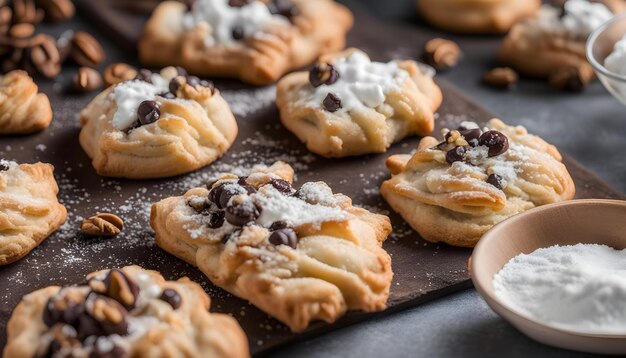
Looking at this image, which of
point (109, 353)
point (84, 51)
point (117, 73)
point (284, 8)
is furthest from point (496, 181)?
point (84, 51)

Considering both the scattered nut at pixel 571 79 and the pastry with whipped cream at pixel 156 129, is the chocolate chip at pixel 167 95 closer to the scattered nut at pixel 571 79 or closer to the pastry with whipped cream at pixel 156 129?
the pastry with whipped cream at pixel 156 129

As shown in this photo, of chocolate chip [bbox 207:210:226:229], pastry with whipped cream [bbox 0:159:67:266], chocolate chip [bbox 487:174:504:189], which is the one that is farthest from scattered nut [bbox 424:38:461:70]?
pastry with whipped cream [bbox 0:159:67:266]

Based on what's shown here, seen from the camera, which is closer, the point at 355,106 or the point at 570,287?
the point at 570,287

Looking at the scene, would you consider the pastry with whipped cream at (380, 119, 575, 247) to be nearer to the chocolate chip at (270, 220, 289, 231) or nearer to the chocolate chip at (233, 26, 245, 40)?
the chocolate chip at (270, 220, 289, 231)

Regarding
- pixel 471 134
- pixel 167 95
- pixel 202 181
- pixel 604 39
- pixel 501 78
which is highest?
pixel 604 39

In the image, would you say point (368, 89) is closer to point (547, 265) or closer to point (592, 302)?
point (547, 265)

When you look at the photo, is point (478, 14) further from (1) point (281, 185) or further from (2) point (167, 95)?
(1) point (281, 185)
